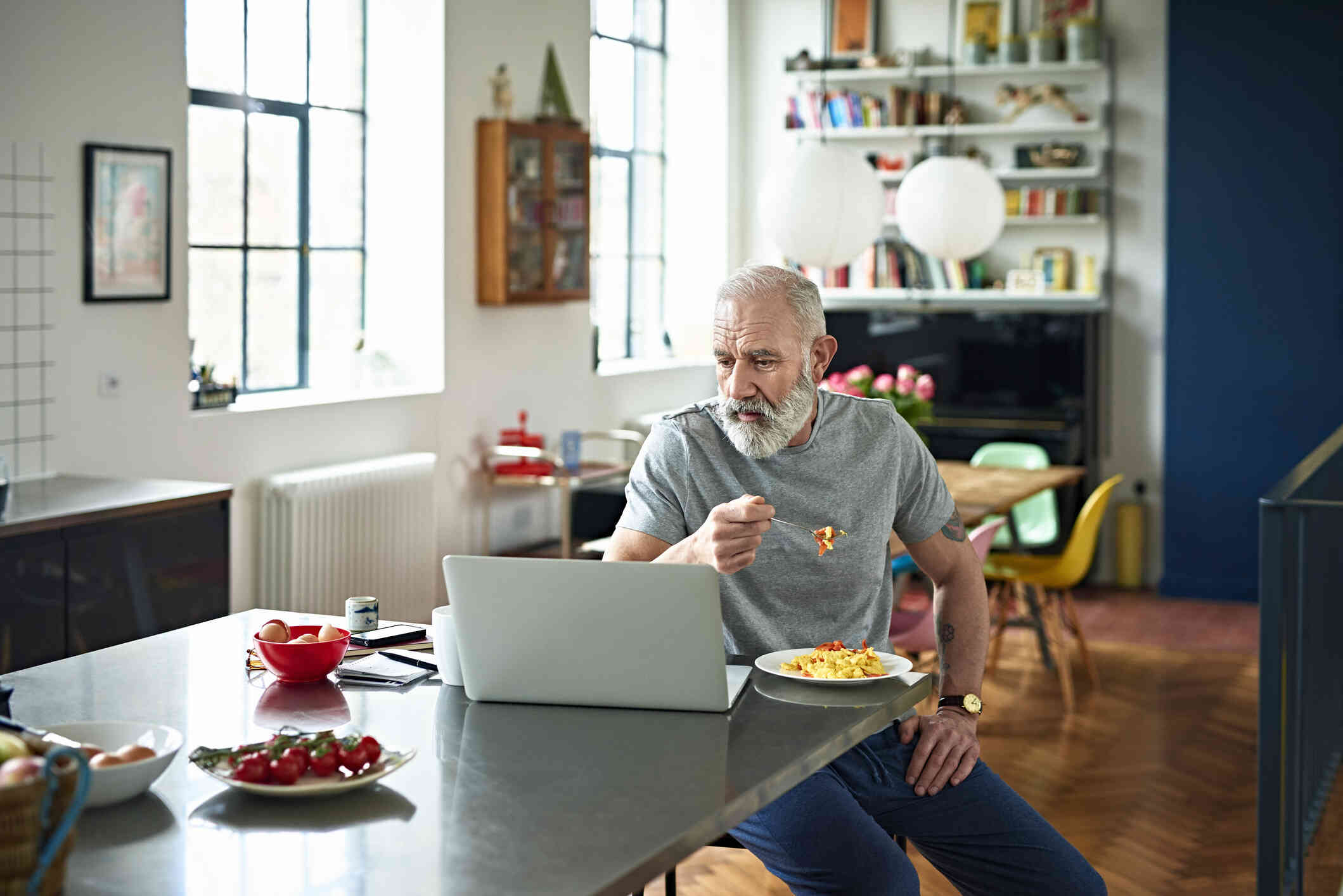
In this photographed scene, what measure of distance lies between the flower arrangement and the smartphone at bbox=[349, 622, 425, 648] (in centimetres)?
277

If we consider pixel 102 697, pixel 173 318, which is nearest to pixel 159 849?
pixel 102 697

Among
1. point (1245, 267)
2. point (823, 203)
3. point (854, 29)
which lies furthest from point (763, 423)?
point (854, 29)

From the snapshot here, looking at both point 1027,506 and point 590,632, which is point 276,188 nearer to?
point 1027,506

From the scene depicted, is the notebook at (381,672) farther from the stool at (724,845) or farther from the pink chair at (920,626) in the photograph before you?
Answer: the pink chair at (920,626)

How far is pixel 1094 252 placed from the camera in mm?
7754

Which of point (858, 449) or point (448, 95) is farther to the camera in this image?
point (448, 95)

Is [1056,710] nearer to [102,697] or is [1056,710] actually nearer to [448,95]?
[448,95]

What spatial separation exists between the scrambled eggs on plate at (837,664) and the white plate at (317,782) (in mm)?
686

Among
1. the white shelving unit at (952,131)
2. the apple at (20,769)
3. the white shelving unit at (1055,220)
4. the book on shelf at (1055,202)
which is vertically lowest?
the apple at (20,769)

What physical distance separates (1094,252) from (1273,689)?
534 centimetres

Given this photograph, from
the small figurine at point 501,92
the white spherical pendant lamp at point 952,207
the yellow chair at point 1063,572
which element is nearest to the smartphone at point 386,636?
the yellow chair at point 1063,572

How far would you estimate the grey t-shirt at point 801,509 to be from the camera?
8.18 feet

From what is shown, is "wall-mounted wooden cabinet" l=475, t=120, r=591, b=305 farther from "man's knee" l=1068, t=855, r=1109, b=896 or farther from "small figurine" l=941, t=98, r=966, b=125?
"man's knee" l=1068, t=855, r=1109, b=896

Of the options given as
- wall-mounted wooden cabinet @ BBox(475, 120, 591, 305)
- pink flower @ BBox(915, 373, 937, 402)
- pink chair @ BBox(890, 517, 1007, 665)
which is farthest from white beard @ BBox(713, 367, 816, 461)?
wall-mounted wooden cabinet @ BBox(475, 120, 591, 305)
